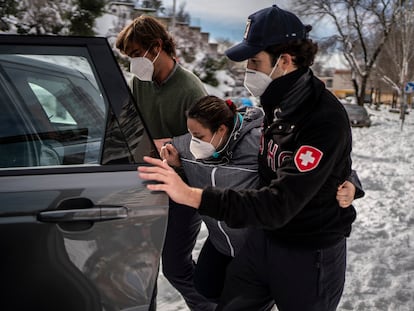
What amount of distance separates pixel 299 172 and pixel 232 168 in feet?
1.55

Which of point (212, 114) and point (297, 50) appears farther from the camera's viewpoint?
point (212, 114)

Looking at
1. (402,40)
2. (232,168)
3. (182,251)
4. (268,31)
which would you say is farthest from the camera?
(402,40)

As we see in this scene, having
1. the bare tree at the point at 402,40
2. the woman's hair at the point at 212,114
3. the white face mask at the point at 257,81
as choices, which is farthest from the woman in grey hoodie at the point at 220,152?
the bare tree at the point at 402,40

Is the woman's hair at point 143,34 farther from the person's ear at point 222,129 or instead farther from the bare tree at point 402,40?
the bare tree at point 402,40

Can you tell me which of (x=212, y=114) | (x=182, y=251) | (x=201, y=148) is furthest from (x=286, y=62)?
(x=182, y=251)

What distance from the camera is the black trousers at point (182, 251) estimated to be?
2422mm

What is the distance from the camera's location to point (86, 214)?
1.46m

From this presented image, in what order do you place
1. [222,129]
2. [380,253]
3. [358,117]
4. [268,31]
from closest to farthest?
[268,31]
[222,129]
[380,253]
[358,117]

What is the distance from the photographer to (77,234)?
1.46 meters

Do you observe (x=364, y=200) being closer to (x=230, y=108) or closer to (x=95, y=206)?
(x=230, y=108)

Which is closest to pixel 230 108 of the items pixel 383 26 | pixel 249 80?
pixel 249 80

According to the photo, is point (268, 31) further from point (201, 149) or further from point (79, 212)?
point (79, 212)

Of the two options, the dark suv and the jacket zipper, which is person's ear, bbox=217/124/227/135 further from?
the dark suv

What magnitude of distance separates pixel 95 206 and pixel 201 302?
1166 mm
